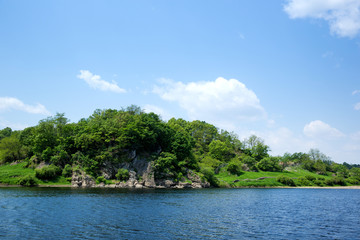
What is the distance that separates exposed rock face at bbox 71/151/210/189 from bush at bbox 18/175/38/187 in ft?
40.3

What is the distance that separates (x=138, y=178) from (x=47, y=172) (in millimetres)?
32543

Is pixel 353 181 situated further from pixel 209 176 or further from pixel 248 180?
pixel 209 176

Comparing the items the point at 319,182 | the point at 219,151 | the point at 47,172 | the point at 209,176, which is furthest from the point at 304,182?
the point at 47,172

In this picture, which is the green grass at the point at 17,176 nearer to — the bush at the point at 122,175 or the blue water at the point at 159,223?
the bush at the point at 122,175

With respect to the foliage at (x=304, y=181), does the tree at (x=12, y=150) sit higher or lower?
higher

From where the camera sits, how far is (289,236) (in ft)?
88.9

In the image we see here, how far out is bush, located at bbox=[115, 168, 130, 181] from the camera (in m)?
92.8

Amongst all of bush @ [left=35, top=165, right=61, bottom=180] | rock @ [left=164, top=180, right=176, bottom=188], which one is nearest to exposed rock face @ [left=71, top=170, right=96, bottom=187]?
bush @ [left=35, top=165, right=61, bottom=180]

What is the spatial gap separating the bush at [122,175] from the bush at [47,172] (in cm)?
2182

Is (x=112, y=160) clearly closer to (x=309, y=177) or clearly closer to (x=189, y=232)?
(x=189, y=232)

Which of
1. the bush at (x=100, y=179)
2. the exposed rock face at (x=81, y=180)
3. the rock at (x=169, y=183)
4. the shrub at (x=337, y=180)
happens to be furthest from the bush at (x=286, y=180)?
the exposed rock face at (x=81, y=180)

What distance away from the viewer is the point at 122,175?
92.9 meters

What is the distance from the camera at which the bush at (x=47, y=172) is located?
273 feet

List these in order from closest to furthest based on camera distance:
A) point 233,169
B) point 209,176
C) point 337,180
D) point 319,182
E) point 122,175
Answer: point 122,175
point 209,176
point 319,182
point 233,169
point 337,180
